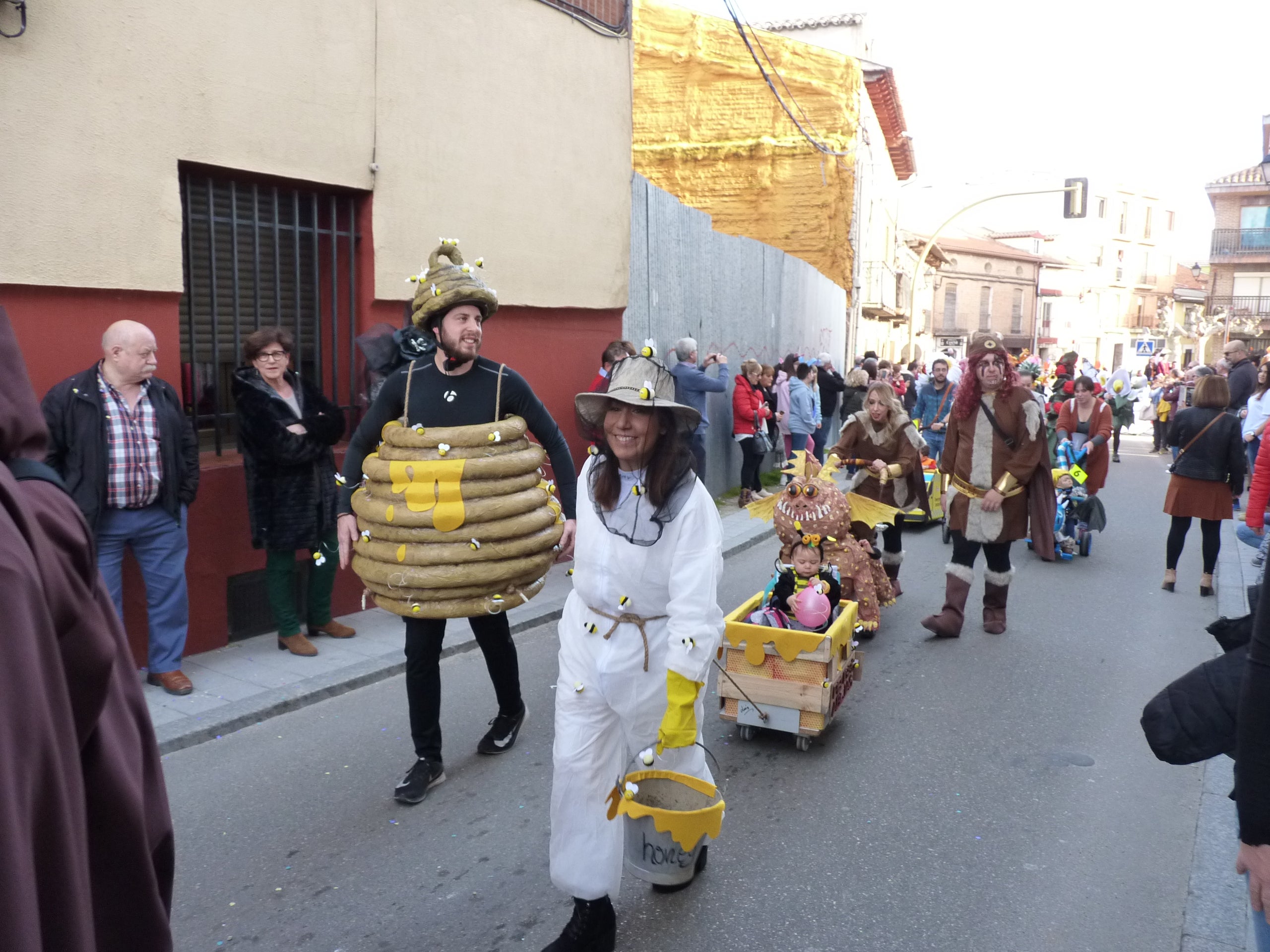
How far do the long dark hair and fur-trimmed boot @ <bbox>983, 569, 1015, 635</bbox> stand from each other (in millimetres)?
4642

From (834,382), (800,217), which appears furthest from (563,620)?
(800,217)

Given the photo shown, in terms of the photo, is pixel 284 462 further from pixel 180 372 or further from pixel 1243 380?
pixel 1243 380

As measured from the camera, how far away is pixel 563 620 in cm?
347

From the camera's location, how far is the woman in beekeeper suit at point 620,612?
3.12 meters

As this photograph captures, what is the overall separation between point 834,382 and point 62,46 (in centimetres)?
1237

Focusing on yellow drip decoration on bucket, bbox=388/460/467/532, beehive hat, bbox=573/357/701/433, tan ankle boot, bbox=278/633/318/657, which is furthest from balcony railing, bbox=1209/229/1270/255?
beehive hat, bbox=573/357/701/433

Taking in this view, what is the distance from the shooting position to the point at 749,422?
42.4 feet

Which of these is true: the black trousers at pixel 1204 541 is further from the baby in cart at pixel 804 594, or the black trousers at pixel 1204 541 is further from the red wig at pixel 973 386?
the baby in cart at pixel 804 594

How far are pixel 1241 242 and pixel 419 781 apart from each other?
2245 inches

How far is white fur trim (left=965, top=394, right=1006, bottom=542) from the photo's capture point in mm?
6930

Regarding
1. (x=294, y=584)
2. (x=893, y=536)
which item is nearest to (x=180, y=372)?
(x=294, y=584)

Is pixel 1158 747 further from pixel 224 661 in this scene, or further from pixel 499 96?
pixel 499 96

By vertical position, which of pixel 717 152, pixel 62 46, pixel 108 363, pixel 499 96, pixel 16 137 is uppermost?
pixel 717 152

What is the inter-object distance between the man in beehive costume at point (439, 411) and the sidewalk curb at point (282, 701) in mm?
871
